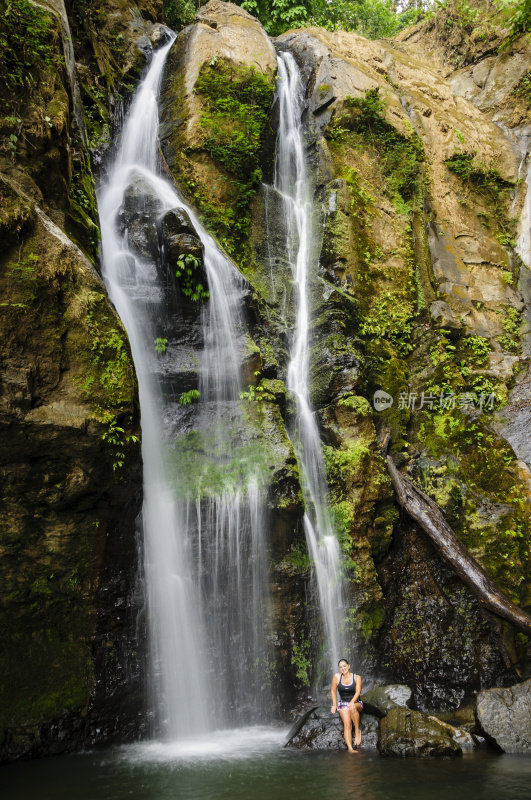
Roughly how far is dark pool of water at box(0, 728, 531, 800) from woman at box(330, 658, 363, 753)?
0.84 ft

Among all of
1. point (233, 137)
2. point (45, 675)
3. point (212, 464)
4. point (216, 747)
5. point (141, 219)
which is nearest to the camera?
point (45, 675)

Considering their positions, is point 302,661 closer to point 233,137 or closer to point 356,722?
point 356,722

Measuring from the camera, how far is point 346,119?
1282cm

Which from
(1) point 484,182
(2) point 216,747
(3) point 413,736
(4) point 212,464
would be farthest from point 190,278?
(1) point 484,182

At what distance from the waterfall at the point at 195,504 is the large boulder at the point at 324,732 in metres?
0.82

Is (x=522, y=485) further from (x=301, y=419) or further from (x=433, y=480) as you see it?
(x=301, y=419)

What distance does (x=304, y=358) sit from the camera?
10.0 m

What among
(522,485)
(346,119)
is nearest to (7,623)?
(522,485)

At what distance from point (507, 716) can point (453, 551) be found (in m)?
2.27

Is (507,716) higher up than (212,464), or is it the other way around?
(212,464)

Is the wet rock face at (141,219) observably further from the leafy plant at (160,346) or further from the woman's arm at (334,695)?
the woman's arm at (334,695)

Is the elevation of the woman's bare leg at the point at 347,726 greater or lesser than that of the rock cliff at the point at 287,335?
lesser

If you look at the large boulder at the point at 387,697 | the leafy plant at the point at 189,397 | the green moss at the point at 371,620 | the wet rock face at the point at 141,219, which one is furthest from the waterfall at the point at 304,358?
the wet rock face at the point at 141,219

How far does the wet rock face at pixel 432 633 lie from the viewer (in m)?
7.68
